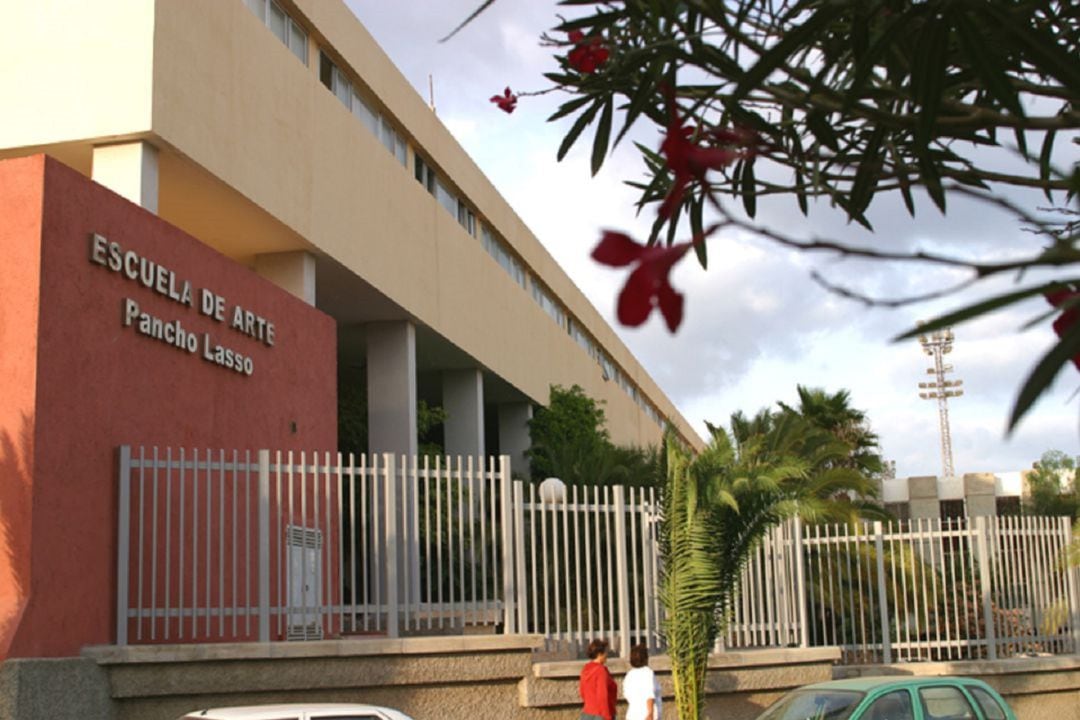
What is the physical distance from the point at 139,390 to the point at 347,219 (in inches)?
322

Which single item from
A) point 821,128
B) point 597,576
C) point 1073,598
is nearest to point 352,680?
point 597,576

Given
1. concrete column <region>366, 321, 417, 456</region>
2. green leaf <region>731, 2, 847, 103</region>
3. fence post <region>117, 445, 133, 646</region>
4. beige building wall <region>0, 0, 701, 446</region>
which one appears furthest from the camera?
concrete column <region>366, 321, 417, 456</region>

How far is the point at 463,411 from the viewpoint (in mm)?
27594

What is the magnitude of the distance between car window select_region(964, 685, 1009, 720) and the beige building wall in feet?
32.5

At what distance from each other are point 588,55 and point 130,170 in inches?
464

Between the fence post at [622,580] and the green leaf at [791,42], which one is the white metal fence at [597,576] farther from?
the green leaf at [791,42]

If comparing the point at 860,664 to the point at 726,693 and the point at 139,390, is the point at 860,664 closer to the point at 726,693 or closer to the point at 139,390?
the point at 726,693

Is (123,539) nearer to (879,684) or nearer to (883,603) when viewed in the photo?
(879,684)

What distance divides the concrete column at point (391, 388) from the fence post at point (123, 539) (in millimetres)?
10959

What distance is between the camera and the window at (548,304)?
34444 millimetres

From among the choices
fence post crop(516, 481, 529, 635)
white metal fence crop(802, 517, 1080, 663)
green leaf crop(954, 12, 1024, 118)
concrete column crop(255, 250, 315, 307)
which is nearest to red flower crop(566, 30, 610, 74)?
green leaf crop(954, 12, 1024, 118)

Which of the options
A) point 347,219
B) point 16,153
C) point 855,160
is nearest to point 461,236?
point 347,219

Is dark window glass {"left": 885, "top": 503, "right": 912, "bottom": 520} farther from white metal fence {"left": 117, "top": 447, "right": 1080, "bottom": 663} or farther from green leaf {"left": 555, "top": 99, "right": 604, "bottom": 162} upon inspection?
green leaf {"left": 555, "top": 99, "right": 604, "bottom": 162}

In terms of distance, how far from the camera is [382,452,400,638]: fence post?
1269 cm
